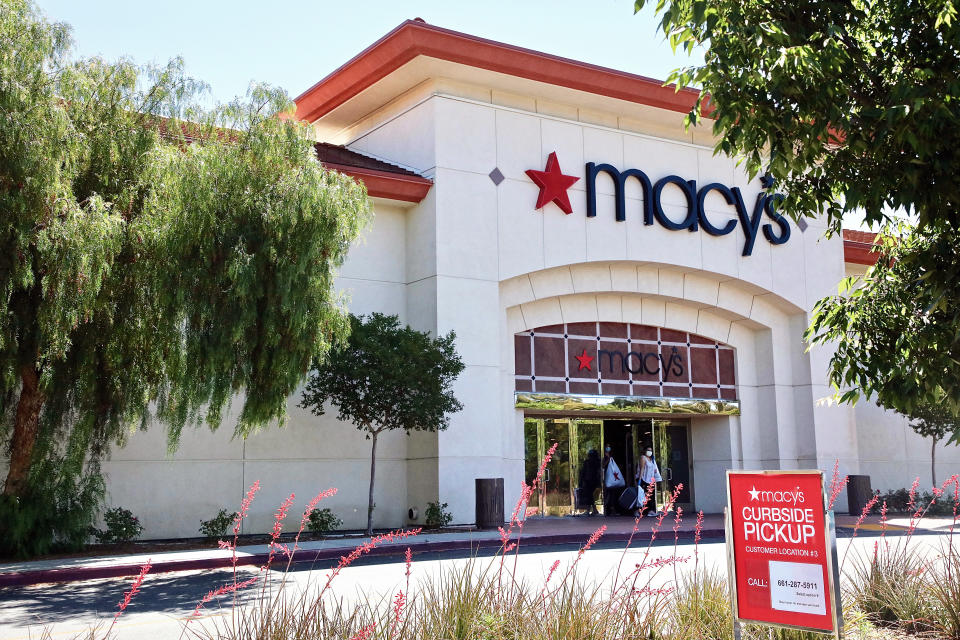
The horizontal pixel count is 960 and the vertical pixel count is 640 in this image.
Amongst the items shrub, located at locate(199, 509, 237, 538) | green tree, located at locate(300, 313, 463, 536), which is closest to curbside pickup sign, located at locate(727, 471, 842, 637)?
green tree, located at locate(300, 313, 463, 536)

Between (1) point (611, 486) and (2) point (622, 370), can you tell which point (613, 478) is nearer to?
(1) point (611, 486)

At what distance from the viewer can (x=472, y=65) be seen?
20719 mm

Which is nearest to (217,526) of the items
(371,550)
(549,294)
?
(371,550)

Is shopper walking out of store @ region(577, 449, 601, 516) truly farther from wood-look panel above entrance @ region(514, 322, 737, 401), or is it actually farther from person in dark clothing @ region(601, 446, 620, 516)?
wood-look panel above entrance @ region(514, 322, 737, 401)

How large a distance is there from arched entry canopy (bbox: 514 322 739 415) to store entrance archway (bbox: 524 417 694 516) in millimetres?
1548

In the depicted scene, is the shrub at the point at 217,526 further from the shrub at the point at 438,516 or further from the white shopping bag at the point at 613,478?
the white shopping bag at the point at 613,478

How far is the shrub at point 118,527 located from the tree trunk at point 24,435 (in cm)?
230

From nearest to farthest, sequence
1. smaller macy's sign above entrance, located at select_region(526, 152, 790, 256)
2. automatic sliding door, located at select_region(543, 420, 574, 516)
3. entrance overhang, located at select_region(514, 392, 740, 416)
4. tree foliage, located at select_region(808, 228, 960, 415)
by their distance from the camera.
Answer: tree foliage, located at select_region(808, 228, 960, 415), entrance overhang, located at select_region(514, 392, 740, 416), smaller macy's sign above entrance, located at select_region(526, 152, 790, 256), automatic sliding door, located at select_region(543, 420, 574, 516)

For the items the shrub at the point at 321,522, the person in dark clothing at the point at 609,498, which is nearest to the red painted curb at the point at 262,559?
the shrub at the point at 321,522

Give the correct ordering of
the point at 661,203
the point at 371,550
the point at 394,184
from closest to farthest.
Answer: the point at 371,550, the point at 394,184, the point at 661,203

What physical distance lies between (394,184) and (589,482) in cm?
991

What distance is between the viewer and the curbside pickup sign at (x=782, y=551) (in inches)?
210

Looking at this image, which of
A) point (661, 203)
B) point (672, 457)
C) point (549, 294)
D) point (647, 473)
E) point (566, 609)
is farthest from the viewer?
point (672, 457)

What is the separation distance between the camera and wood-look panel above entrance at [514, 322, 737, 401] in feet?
73.8
